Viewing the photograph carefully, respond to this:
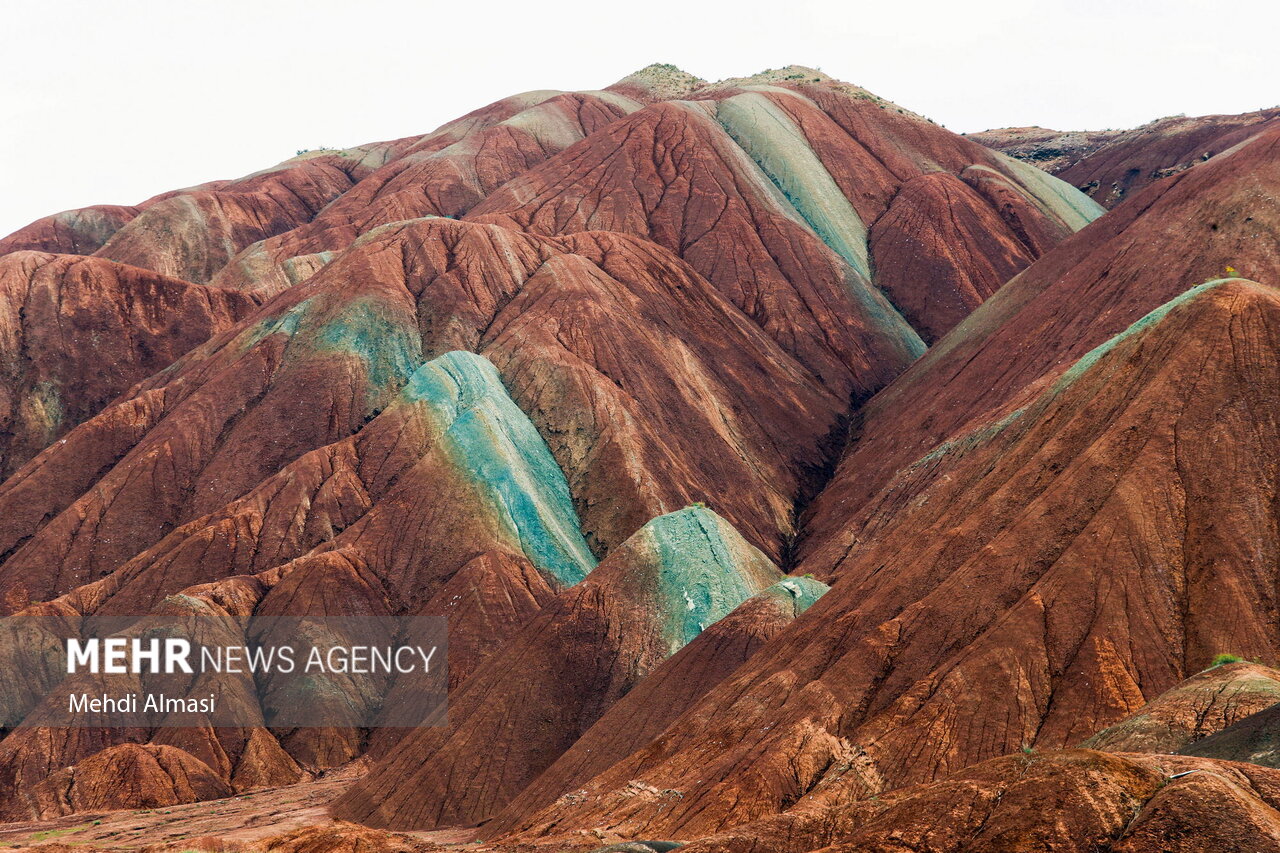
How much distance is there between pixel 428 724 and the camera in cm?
5356

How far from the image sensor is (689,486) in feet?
249

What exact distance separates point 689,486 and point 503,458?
36.9ft

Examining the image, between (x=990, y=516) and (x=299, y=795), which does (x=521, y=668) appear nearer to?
(x=299, y=795)

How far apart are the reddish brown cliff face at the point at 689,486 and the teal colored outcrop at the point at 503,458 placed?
28cm

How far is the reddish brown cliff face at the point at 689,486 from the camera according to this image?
34031 millimetres

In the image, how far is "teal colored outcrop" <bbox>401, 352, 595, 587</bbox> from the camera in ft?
229

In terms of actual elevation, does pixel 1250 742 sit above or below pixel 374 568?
below

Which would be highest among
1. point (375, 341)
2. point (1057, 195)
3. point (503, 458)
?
point (1057, 195)

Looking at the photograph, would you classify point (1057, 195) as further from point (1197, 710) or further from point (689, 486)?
point (1197, 710)

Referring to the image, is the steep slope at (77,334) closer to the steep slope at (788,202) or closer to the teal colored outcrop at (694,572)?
the steep slope at (788,202)

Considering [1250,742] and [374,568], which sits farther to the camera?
[374,568]

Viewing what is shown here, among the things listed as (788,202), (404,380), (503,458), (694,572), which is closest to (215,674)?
(503,458)

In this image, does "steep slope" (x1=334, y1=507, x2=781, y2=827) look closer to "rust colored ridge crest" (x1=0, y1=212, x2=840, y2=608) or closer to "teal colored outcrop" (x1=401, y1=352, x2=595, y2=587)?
"teal colored outcrop" (x1=401, y1=352, x2=595, y2=587)

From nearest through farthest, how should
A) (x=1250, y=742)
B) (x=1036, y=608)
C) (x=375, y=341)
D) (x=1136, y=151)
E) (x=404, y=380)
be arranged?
(x=1250, y=742), (x=1036, y=608), (x=404, y=380), (x=375, y=341), (x=1136, y=151)
